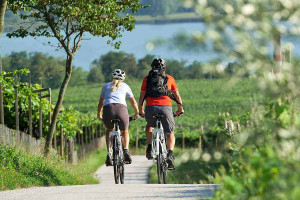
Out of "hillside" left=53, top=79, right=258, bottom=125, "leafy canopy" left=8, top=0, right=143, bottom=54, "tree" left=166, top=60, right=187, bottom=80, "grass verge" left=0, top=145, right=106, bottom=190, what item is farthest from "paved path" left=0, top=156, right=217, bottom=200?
"tree" left=166, top=60, right=187, bottom=80

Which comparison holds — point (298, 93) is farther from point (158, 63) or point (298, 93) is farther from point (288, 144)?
point (158, 63)

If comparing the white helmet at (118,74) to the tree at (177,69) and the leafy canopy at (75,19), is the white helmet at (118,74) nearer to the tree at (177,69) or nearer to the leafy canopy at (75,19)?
the leafy canopy at (75,19)

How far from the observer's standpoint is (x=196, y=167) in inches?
1288

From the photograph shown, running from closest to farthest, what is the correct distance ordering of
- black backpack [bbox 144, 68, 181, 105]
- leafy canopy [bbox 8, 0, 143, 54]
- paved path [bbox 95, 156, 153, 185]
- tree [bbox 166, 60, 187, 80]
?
black backpack [bbox 144, 68, 181, 105], leafy canopy [bbox 8, 0, 143, 54], paved path [bbox 95, 156, 153, 185], tree [bbox 166, 60, 187, 80]

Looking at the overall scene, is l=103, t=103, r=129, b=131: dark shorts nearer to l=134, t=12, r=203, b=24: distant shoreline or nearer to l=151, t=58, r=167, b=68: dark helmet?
l=151, t=58, r=167, b=68: dark helmet

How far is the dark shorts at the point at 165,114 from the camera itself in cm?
1108

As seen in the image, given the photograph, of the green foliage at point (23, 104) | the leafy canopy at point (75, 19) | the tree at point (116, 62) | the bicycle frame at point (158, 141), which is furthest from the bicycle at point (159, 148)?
the tree at point (116, 62)

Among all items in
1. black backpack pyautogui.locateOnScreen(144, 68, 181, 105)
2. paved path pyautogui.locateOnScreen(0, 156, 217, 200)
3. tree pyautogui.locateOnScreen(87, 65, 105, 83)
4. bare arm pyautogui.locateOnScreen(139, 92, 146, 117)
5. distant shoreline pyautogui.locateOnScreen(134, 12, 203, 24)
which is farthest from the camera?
tree pyautogui.locateOnScreen(87, 65, 105, 83)

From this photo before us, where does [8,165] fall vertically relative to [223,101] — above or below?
above

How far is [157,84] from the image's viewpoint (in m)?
11.0

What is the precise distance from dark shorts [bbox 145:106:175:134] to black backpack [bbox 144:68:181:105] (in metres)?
0.22

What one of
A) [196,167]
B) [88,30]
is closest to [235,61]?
[88,30]

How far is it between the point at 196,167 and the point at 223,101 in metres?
46.1

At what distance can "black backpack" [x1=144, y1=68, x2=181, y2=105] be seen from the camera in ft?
36.1
